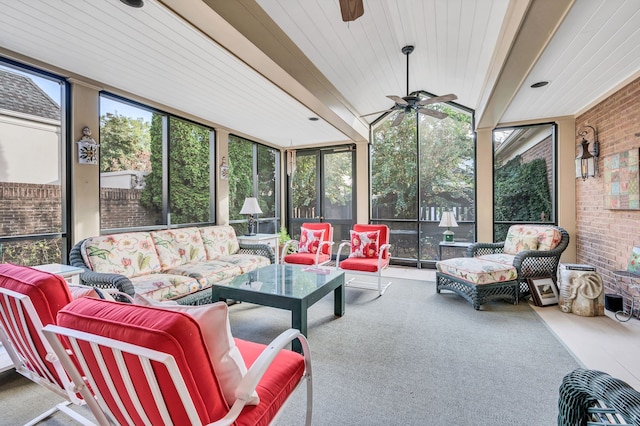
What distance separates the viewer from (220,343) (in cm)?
103

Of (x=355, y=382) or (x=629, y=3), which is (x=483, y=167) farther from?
(x=355, y=382)

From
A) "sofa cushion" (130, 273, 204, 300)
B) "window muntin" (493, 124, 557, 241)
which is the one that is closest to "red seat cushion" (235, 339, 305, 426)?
"sofa cushion" (130, 273, 204, 300)

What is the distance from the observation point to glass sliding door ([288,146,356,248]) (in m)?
6.08

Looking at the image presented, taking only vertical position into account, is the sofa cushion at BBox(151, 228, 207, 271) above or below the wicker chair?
above

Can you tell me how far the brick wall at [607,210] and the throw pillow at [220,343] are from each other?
4089 millimetres

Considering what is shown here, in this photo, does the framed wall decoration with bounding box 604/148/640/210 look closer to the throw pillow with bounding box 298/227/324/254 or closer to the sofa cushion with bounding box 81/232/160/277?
the throw pillow with bounding box 298/227/324/254

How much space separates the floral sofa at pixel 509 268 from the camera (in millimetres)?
3406

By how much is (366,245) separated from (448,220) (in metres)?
1.57

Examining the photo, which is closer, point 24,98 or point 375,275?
point 24,98

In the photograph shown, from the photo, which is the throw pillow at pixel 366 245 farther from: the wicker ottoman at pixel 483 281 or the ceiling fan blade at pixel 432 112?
the ceiling fan blade at pixel 432 112

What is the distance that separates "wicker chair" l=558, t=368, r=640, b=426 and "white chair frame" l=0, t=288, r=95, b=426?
188 centimetres

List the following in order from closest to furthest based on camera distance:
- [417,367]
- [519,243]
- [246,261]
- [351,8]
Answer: [351,8] < [417,367] < [246,261] < [519,243]

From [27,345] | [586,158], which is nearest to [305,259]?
[27,345]

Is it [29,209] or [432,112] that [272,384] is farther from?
[432,112]
